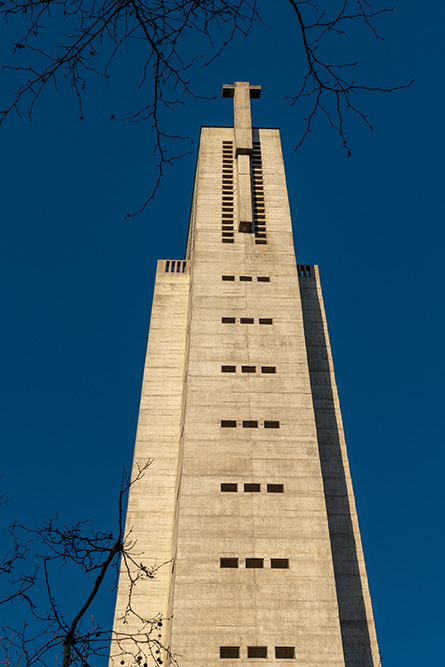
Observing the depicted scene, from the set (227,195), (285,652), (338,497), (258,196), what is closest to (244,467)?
(338,497)

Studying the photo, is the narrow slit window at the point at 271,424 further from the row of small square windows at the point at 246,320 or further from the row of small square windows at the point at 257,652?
the row of small square windows at the point at 257,652

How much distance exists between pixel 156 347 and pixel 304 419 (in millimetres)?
10676

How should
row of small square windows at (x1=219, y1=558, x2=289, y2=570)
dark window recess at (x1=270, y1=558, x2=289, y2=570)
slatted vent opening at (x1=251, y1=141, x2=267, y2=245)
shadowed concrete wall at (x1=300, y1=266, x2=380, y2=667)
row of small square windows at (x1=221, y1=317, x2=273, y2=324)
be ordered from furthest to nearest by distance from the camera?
slatted vent opening at (x1=251, y1=141, x2=267, y2=245) → row of small square windows at (x1=221, y1=317, x2=273, y2=324) → shadowed concrete wall at (x1=300, y1=266, x2=380, y2=667) → dark window recess at (x1=270, y1=558, x2=289, y2=570) → row of small square windows at (x1=219, y1=558, x2=289, y2=570)

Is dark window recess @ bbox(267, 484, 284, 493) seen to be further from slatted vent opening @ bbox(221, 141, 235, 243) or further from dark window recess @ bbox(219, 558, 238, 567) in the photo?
slatted vent opening @ bbox(221, 141, 235, 243)

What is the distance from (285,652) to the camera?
75.2ft

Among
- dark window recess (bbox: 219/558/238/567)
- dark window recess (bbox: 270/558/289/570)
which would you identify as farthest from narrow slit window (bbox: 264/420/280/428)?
dark window recess (bbox: 219/558/238/567)

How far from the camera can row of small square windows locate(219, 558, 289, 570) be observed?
25266 millimetres

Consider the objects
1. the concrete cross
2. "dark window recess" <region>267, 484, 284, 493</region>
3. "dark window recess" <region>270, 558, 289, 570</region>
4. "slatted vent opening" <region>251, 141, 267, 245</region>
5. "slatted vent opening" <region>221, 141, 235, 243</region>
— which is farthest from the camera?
the concrete cross

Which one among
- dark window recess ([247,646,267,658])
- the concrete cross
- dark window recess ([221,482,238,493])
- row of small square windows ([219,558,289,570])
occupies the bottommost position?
dark window recess ([247,646,267,658])

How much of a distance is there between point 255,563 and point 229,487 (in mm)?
3453

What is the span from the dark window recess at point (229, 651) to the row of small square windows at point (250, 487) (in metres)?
6.30

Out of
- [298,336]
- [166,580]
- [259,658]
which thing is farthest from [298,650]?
[298,336]

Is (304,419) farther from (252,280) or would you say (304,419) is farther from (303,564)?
(252,280)

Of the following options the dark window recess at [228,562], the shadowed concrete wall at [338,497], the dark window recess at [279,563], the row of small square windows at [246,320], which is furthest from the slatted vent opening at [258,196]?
the dark window recess at [228,562]
